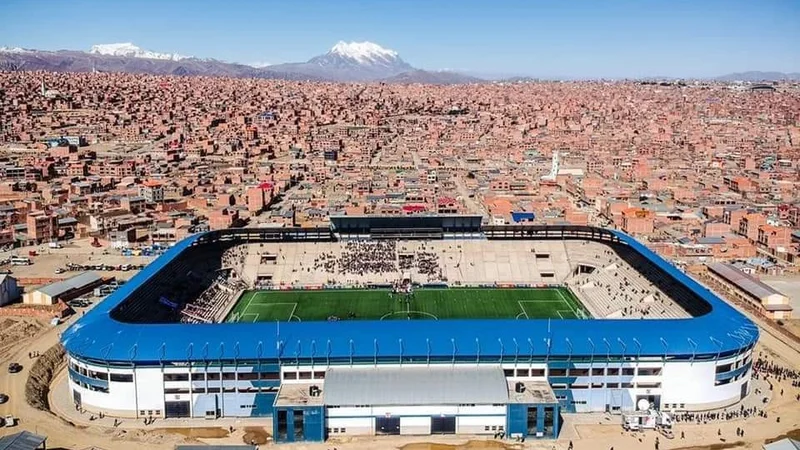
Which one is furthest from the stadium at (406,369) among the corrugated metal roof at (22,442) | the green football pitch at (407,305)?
the green football pitch at (407,305)

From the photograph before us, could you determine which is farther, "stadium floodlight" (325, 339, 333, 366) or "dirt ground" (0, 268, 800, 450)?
"stadium floodlight" (325, 339, 333, 366)

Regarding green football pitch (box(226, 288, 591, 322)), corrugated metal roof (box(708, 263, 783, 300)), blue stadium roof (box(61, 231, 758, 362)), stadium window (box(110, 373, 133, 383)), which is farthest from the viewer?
corrugated metal roof (box(708, 263, 783, 300))

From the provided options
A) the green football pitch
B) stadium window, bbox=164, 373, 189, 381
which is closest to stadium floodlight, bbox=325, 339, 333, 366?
stadium window, bbox=164, 373, 189, 381

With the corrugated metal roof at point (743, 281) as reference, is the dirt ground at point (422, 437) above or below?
below

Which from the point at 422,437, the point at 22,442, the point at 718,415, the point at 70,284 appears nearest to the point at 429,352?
the point at 422,437

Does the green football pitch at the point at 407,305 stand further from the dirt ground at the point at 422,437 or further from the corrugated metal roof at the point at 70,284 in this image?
the dirt ground at the point at 422,437

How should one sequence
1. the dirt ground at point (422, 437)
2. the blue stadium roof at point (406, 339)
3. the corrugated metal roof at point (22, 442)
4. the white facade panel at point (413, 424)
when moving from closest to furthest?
the corrugated metal roof at point (22, 442) → the dirt ground at point (422, 437) → the white facade panel at point (413, 424) → the blue stadium roof at point (406, 339)

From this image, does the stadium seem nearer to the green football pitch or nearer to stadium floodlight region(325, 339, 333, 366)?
stadium floodlight region(325, 339, 333, 366)
